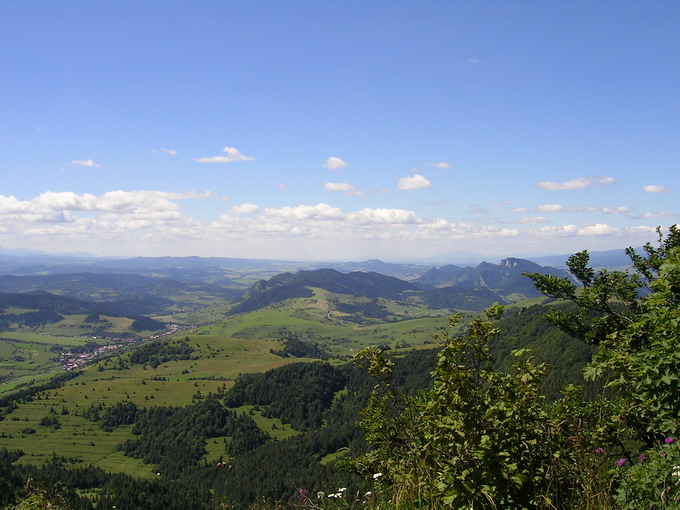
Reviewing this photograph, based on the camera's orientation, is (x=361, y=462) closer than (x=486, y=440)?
No

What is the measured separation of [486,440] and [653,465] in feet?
6.98

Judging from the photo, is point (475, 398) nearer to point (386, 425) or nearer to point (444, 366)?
point (444, 366)

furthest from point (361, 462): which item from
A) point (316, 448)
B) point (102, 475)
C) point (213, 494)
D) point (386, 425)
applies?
point (102, 475)

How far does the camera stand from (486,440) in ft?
17.6

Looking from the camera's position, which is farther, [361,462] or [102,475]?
[102,475]

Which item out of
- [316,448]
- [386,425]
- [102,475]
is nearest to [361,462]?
[386,425]

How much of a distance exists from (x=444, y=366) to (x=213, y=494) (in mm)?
181094

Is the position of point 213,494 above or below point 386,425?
below

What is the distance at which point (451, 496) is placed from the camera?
5.36 metres

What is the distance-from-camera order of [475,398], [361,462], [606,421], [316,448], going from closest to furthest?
[475,398] < [606,421] < [361,462] < [316,448]

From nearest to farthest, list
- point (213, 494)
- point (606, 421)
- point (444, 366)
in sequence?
point (444, 366), point (606, 421), point (213, 494)

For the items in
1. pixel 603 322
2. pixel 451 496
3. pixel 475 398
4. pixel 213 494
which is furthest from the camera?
→ pixel 213 494

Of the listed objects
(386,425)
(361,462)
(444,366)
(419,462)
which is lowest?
(361,462)

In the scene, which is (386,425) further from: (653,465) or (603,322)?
(603,322)
